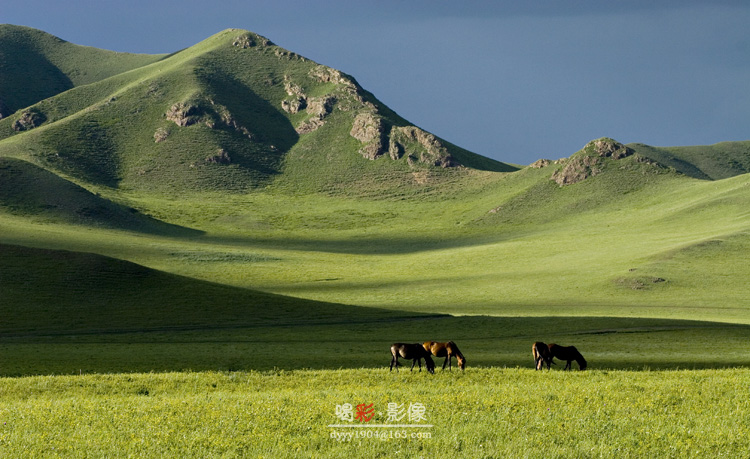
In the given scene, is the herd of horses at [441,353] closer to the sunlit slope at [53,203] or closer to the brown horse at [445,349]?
the brown horse at [445,349]

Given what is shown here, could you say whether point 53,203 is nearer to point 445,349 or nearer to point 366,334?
point 366,334

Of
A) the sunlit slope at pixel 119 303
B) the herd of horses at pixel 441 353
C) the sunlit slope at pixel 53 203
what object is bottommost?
the sunlit slope at pixel 119 303

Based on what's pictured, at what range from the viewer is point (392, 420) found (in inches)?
682

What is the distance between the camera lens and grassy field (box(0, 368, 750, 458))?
1491 cm

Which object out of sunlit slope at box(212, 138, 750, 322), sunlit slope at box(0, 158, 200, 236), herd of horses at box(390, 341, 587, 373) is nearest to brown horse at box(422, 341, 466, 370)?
herd of horses at box(390, 341, 587, 373)

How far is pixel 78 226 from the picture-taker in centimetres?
16425

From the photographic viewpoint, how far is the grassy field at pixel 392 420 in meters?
14.9

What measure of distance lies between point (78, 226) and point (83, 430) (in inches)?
6305

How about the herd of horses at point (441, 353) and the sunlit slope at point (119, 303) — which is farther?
the sunlit slope at point (119, 303)

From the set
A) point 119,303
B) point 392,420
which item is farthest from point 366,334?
point 392,420

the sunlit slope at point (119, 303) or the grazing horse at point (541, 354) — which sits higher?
the grazing horse at point (541, 354)

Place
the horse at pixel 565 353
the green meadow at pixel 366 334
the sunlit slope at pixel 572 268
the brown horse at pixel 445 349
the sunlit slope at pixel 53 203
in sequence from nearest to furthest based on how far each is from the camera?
1. the green meadow at pixel 366 334
2. the brown horse at pixel 445 349
3. the horse at pixel 565 353
4. the sunlit slope at pixel 572 268
5. the sunlit slope at pixel 53 203

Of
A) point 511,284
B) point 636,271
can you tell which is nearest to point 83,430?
point 511,284

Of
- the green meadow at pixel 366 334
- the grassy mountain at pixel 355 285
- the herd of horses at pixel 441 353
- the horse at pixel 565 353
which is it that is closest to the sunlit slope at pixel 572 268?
the grassy mountain at pixel 355 285
